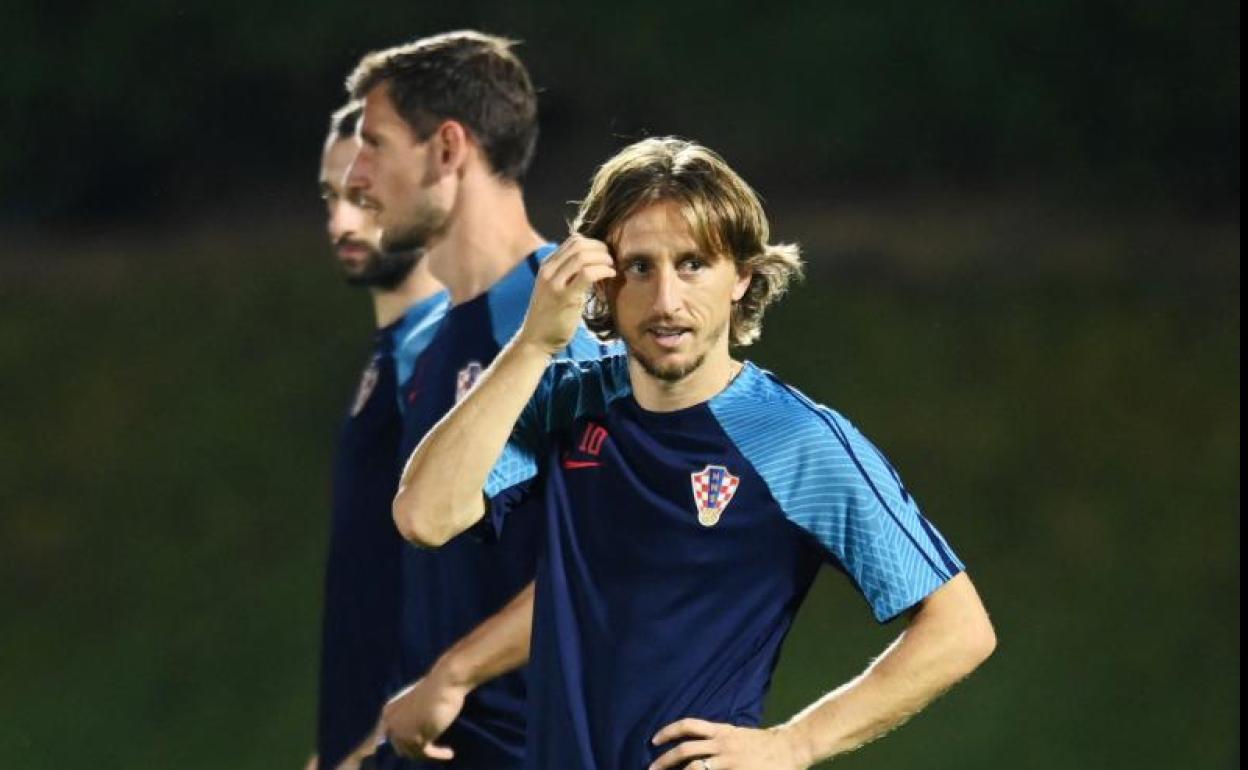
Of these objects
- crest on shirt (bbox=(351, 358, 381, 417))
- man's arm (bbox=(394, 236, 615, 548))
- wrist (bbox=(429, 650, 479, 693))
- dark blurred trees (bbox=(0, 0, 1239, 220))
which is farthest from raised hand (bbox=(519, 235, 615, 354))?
dark blurred trees (bbox=(0, 0, 1239, 220))

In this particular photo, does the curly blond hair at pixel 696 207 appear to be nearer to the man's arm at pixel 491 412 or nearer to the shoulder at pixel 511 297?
the man's arm at pixel 491 412

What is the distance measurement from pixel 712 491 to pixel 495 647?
598 millimetres

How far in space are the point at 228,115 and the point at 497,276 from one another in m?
3.63

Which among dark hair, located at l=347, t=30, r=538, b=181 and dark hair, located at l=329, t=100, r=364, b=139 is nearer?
dark hair, located at l=347, t=30, r=538, b=181

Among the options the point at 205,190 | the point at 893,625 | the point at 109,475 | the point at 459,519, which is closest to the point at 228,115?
the point at 205,190

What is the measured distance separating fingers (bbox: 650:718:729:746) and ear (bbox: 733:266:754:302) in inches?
17.1

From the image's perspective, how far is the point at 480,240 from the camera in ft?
9.63

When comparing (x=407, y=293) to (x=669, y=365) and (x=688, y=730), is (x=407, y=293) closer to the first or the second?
(x=669, y=365)

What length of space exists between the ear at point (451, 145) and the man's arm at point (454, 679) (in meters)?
0.78

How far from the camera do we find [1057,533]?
18.0 feet

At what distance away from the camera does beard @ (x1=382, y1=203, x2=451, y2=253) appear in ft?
9.78

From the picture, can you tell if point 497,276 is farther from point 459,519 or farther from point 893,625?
point 893,625

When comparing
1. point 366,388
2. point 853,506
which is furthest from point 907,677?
point 366,388

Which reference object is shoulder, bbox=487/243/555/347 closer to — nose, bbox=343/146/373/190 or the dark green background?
nose, bbox=343/146/373/190
